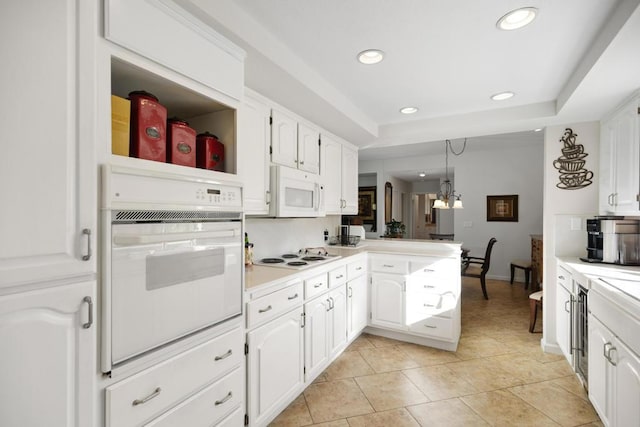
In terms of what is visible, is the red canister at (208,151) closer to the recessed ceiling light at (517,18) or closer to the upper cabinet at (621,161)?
the recessed ceiling light at (517,18)

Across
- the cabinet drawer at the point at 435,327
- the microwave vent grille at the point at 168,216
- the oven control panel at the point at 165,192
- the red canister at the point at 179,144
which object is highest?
the red canister at the point at 179,144

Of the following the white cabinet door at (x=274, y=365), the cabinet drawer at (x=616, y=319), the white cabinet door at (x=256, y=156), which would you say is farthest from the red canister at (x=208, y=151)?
the cabinet drawer at (x=616, y=319)

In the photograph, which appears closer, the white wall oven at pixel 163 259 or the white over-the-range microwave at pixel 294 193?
the white wall oven at pixel 163 259

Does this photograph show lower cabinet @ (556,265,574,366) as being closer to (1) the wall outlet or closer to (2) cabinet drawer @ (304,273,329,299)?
(1) the wall outlet

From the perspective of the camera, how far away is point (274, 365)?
1.90 metres

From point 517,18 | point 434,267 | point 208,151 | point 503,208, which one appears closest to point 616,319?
point 434,267

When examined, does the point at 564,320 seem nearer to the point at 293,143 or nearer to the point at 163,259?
the point at 293,143

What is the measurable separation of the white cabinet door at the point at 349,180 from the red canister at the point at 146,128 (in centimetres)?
241

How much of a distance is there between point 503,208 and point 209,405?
20.3 feet

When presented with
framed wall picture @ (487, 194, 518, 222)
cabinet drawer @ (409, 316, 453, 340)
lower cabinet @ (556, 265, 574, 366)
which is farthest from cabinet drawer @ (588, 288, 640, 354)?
framed wall picture @ (487, 194, 518, 222)

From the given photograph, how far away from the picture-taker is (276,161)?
2.39 m

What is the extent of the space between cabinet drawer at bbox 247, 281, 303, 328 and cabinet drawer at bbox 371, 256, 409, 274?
1.31 m

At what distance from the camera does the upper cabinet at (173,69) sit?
106 centimetres

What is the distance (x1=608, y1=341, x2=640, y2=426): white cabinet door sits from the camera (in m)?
1.40
